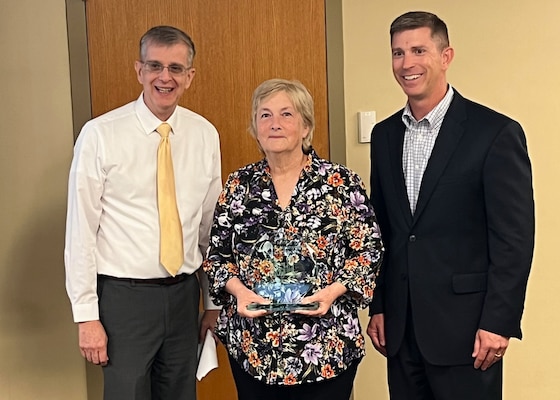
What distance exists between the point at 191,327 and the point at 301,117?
29.8 inches

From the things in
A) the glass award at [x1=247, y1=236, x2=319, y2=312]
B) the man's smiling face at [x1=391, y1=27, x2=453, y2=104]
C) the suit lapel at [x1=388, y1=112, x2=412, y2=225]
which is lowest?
the glass award at [x1=247, y1=236, x2=319, y2=312]

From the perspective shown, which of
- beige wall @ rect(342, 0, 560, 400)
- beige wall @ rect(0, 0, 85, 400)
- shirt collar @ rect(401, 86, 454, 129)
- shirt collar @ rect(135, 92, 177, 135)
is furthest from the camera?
beige wall @ rect(0, 0, 85, 400)

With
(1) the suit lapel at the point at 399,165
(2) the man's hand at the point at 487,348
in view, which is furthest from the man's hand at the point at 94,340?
(2) the man's hand at the point at 487,348

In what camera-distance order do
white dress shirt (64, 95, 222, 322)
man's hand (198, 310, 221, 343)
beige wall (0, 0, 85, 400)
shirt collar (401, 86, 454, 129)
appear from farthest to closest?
beige wall (0, 0, 85, 400)
man's hand (198, 310, 221, 343)
white dress shirt (64, 95, 222, 322)
shirt collar (401, 86, 454, 129)

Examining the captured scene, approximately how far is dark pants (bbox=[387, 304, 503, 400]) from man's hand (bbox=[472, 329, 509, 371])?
0.10 feet

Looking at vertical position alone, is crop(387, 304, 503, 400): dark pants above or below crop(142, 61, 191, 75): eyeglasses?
below

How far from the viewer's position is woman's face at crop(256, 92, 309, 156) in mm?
1694

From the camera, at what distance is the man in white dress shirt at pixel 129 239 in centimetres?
180

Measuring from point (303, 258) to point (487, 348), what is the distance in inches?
20.8

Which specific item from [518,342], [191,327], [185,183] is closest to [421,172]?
[185,183]

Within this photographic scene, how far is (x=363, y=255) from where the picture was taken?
1.68 m

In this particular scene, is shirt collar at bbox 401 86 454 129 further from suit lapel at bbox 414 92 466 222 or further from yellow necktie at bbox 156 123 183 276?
yellow necktie at bbox 156 123 183 276

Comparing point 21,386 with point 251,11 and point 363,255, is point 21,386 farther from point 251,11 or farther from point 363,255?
point 251,11

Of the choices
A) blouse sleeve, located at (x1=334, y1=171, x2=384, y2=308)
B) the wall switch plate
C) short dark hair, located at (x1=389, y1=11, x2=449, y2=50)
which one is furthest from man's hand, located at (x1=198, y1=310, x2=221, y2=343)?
short dark hair, located at (x1=389, y1=11, x2=449, y2=50)
